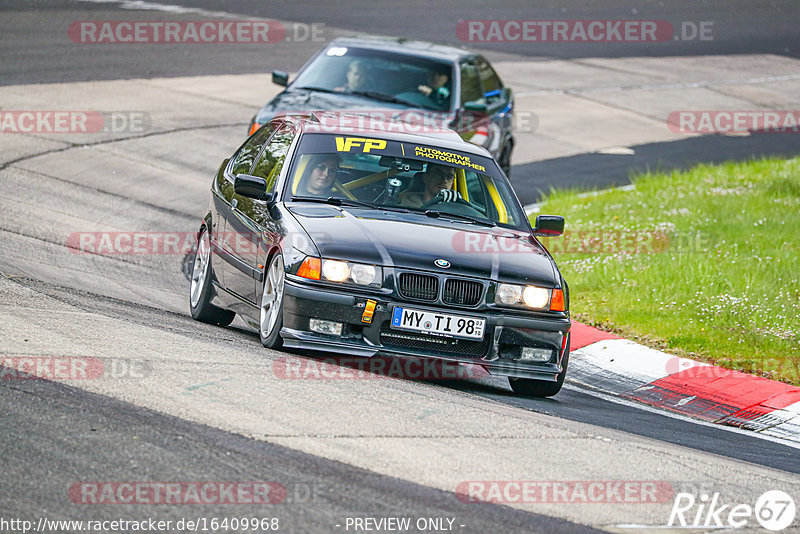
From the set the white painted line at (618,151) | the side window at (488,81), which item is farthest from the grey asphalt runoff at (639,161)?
the side window at (488,81)

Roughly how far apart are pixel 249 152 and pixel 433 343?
2.95m

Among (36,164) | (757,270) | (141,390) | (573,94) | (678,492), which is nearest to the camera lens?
(678,492)

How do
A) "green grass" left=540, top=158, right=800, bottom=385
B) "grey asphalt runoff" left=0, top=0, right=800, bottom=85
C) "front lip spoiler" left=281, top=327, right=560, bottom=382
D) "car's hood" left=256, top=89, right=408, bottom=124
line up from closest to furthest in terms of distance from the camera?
1. "front lip spoiler" left=281, top=327, right=560, bottom=382
2. "green grass" left=540, top=158, right=800, bottom=385
3. "car's hood" left=256, top=89, right=408, bottom=124
4. "grey asphalt runoff" left=0, top=0, right=800, bottom=85

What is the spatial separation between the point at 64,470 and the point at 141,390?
115cm

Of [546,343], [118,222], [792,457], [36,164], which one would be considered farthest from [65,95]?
[792,457]

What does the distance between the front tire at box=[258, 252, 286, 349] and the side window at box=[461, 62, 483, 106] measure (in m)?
7.32

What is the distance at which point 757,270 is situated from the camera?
38.7 feet

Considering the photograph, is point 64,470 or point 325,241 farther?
point 325,241

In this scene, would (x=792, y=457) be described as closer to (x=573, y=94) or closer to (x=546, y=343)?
(x=546, y=343)

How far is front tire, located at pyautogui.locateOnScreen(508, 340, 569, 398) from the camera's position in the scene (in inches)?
315

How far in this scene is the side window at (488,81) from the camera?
52.3 feet

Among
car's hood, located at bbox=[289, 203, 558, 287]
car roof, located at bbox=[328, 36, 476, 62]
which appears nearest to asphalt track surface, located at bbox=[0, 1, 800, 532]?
car's hood, located at bbox=[289, 203, 558, 287]

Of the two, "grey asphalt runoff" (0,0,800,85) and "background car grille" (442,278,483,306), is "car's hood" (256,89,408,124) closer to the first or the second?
"grey asphalt runoff" (0,0,800,85)

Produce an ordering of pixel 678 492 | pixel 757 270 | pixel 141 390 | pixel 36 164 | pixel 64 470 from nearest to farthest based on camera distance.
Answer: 1. pixel 64 470
2. pixel 678 492
3. pixel 141 390
4. pixel 757 270
5. pixel 36 164
